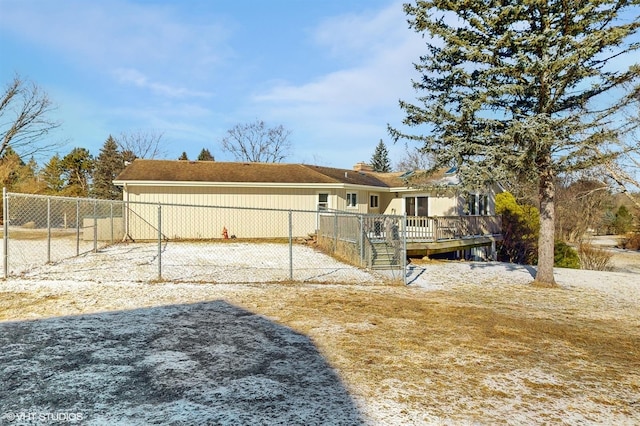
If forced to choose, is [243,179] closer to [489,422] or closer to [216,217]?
[216,217]

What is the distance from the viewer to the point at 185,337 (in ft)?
15.3

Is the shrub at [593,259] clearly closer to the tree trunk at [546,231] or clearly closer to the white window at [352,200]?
the tree trunk at [546,231]

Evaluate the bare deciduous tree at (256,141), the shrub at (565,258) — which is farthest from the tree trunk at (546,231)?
the bare deciduous tree at (256,141)

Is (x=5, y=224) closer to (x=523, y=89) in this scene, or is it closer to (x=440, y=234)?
(x=523, y=89)

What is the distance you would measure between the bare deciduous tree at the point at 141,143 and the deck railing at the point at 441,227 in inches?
1282

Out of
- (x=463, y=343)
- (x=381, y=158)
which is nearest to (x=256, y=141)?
(x=381, y=158)

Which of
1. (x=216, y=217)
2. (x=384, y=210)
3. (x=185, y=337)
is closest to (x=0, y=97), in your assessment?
(x=216, y=217)

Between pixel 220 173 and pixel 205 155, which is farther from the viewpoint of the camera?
pixel 205 155

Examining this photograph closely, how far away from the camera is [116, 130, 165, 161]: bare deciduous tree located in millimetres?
38531

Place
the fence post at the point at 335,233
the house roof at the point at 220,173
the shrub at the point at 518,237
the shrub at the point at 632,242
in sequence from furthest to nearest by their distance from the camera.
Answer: the shrub at the point at 632,242, the shrub at the point at 518,237, the house roof at the point at 220,173, the fence post at the point at 335,233

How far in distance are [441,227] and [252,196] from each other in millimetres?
9366

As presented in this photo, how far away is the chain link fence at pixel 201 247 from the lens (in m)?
8.88

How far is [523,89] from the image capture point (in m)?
8.41

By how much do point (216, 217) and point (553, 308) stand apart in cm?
1489
